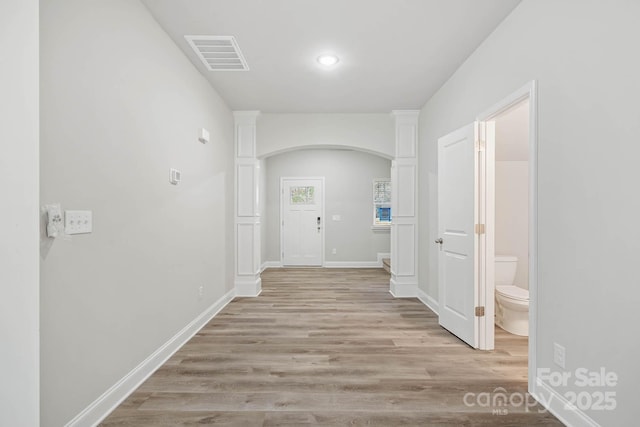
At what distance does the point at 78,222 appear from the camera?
165cm

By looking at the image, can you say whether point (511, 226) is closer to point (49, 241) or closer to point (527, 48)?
point (527, 48)

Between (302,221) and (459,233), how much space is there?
4598 mm

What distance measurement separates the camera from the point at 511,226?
150 inches

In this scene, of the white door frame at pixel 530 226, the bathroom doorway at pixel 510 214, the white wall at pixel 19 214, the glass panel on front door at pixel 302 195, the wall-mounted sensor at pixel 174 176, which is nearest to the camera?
the white wall at pixel 19 214

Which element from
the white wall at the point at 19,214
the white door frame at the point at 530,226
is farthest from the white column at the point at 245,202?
the white wall at the point at 19,214

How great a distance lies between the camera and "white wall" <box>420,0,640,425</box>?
1438mm

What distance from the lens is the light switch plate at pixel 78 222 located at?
1.58 metres

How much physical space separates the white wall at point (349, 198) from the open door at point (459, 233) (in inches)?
149

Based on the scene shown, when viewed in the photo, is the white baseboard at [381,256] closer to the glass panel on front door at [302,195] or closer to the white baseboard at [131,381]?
the glass panel on front door at [302,195]

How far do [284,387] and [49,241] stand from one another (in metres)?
1.64

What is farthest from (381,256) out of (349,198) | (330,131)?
(330,131)

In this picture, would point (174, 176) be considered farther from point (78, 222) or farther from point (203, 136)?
point (78, 222)

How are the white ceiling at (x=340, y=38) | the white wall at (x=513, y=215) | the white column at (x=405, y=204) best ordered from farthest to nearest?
the white column at (x=405, y=204) → the white wall at (x=513, y=215) → the white ceiling at (x=340, y=38)

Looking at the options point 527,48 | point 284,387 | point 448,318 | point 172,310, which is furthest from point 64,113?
point 448,318
